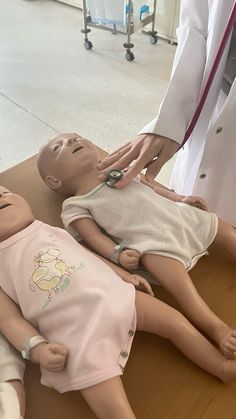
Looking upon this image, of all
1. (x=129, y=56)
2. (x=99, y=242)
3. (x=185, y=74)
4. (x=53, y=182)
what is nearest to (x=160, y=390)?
(x=99, y=242)

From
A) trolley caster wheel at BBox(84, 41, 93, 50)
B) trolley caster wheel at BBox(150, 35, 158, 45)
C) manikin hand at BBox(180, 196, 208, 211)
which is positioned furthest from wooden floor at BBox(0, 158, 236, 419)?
trolley caster wheel at BBox(150, 35, 158, 45)

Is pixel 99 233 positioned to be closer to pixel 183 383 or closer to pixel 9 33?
pixel 183 383

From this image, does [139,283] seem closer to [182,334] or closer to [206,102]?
[182,334]

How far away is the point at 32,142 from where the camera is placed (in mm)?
2049

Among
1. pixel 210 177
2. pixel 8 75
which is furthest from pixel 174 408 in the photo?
pixel 8 75

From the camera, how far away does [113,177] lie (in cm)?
90

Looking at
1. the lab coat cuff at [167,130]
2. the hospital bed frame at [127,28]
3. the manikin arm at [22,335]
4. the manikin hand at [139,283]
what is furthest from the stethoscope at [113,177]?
the hospital bed frame at [127,28]

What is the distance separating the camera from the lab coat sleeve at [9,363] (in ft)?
2.20

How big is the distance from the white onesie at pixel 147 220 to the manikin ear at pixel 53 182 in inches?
3.2

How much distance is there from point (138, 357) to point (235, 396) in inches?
6.9

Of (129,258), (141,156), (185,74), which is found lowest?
(129,258)

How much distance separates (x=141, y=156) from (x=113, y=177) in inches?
3.2

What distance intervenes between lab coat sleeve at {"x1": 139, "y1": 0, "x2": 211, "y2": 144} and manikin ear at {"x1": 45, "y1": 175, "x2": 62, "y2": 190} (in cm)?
24

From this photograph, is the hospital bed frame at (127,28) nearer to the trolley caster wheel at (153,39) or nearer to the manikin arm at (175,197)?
the trolley caster wheel at (153,39)
